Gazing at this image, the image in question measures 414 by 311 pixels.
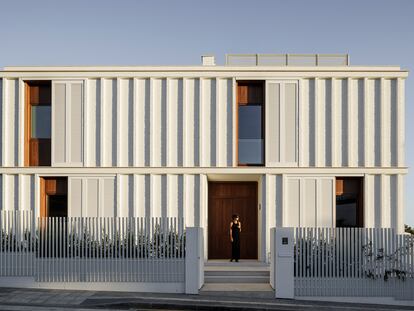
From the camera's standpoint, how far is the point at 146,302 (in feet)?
48.2

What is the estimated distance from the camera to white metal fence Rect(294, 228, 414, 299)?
621 inches

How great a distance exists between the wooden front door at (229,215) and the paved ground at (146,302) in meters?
6.01

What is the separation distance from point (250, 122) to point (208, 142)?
1.72m

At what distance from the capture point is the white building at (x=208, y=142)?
20906mm

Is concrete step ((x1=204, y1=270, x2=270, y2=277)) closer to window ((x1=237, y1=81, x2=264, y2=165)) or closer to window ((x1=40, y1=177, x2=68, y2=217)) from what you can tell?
window ((x1=237, y1=81, x2=264, y2=165))

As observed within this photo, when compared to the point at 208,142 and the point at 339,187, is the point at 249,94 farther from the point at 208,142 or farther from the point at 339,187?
the point at 339,187

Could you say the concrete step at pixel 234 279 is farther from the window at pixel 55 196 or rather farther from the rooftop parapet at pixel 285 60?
the rooftop parapet at pixel 285 60

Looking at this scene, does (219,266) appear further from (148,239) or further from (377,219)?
(377,219)

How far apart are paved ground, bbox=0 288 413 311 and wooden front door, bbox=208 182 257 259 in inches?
237

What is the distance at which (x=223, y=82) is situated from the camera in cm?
2123

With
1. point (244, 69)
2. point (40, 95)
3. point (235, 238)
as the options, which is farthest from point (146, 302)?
point (40, 95)

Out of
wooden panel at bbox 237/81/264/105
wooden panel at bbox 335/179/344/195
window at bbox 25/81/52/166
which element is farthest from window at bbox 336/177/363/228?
window at bbox 25/81/52/166

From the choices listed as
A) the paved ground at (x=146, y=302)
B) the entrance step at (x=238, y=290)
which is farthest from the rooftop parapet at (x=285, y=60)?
the paved ground at (x=146, y=302)

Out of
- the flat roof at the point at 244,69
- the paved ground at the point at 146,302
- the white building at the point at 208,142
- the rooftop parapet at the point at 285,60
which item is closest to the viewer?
the paved ground at the point at 146,302
